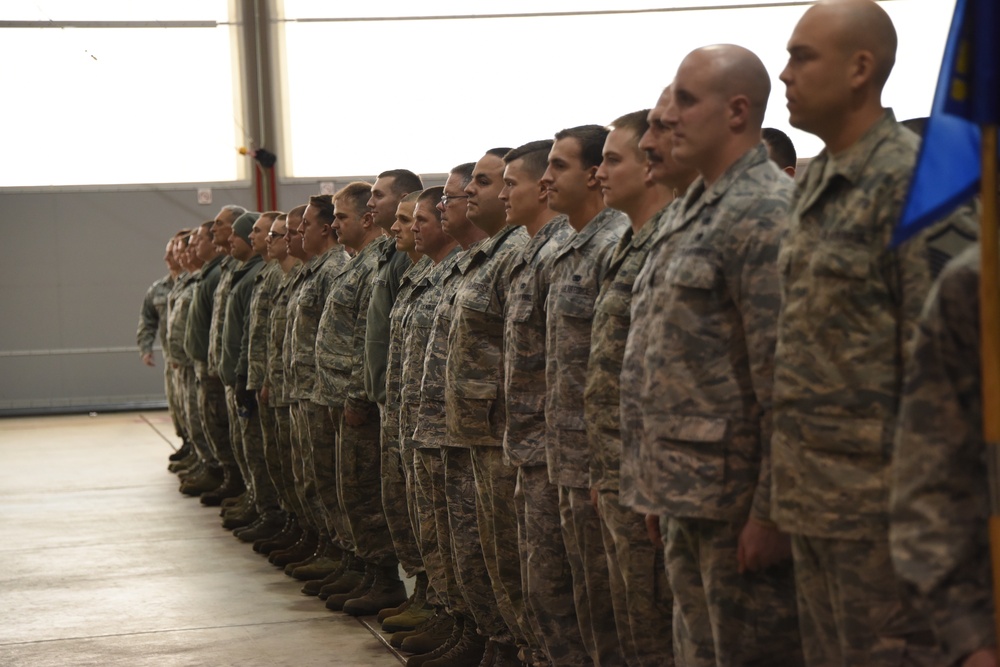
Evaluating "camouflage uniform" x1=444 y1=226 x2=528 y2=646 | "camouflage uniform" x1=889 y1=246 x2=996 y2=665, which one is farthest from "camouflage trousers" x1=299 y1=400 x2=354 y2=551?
"camouflage uniform" x1=889 y1=246 x2=996 y2=665

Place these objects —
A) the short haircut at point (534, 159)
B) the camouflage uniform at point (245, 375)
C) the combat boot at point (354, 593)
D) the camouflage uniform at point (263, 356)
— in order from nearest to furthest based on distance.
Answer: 1. the short haircut at point (534, 159)
2. the combat boot at point (354, 593)
3. the camouflage uniform at point (263, 356)
4. the camouflage uniform at point (245, 375)

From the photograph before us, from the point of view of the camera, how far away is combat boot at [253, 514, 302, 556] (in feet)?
24.0

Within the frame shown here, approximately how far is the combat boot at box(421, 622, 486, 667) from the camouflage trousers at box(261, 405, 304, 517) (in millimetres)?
2508

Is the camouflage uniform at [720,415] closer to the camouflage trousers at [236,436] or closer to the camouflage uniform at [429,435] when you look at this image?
the camouflage uniform at [429,435]

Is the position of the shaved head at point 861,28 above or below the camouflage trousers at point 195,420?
above

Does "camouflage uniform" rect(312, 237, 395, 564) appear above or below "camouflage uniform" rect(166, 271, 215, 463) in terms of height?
above

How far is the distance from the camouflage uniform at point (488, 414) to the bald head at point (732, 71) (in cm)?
141

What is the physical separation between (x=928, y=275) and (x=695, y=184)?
822 mm

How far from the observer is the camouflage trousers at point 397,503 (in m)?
5.53

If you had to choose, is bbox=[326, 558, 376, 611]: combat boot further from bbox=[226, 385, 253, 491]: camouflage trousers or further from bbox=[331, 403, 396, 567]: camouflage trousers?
bbox=[226, 385, 253, 491]: camouflage trousers

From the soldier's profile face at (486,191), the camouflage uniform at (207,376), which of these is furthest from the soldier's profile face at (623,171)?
the camouflage uniform at (207,376)

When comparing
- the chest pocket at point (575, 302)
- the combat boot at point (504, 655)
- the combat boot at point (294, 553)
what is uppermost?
the chest pocket at point (575, 302)

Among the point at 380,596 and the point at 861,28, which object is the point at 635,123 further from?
the point at 380,596

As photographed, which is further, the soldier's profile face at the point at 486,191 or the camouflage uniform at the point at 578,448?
the soldier's profile face at the point at 486,191
